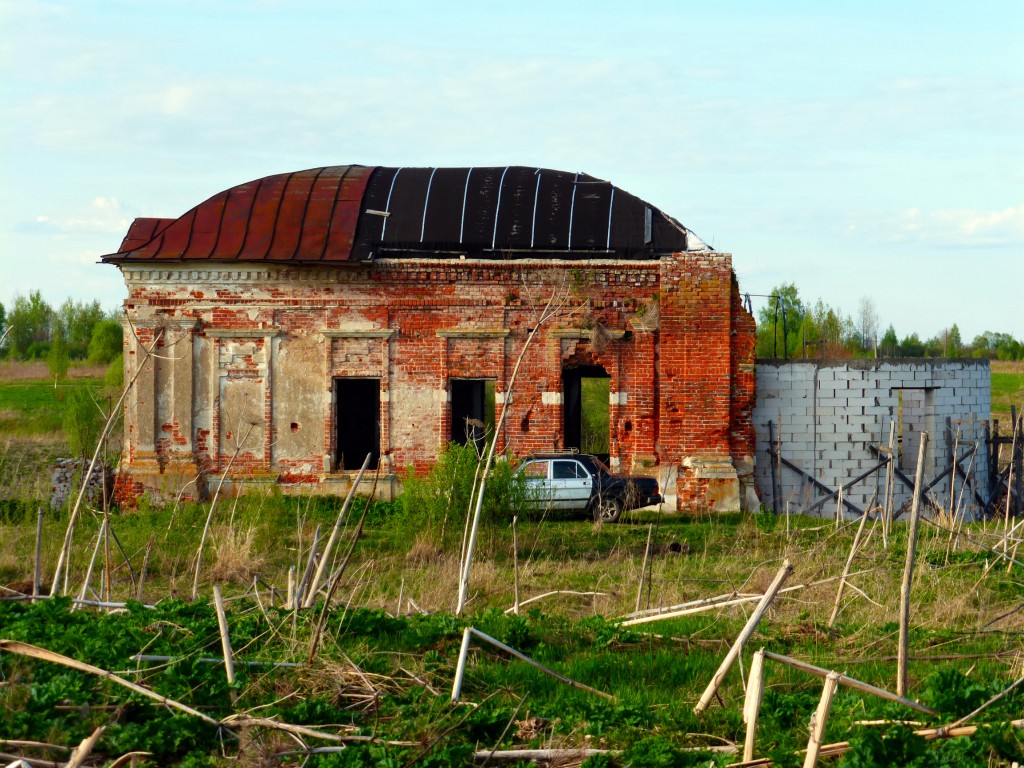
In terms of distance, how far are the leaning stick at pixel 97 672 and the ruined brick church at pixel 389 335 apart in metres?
11.3

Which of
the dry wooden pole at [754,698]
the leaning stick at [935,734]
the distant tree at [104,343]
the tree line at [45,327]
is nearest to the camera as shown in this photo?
the dry wooden pole at [754,698]

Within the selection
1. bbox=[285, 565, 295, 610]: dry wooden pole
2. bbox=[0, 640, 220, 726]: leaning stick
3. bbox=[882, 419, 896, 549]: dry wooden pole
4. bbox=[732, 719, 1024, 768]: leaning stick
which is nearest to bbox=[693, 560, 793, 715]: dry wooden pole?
bbox=[732, 719, 1024, 768]: leaning stick

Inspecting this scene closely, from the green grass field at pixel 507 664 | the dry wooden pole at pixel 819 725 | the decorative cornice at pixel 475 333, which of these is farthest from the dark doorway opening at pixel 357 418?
the dry wooden pole at pixel 819 725

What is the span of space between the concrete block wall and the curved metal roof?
9.79ft

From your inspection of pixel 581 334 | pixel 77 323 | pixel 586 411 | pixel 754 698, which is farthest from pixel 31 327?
pixel 754 698

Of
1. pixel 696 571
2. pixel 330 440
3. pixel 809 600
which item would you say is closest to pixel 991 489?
pixel 696 571

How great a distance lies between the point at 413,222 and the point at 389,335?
6.54 ft

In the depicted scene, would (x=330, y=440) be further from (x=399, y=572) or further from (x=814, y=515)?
(x=814, y=515)

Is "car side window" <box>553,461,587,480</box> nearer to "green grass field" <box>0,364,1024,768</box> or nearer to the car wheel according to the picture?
the car wheel

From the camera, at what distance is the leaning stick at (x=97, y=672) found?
607cm

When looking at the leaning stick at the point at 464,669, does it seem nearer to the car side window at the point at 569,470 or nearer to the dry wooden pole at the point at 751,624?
the dry wooden pole at the point at 751,624

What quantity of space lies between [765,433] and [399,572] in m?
7.85

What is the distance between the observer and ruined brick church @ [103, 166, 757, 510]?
17.9m

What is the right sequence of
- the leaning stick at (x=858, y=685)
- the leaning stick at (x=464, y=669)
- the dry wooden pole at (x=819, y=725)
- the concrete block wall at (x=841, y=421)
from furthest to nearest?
1. the concrete block wall at (x=841, y=421)
2. the leaning stick at (x=464, y=669)
3. the leaning stick at (x=858, y=685)
4. the dry wooden pole at (x=819, y=725)
